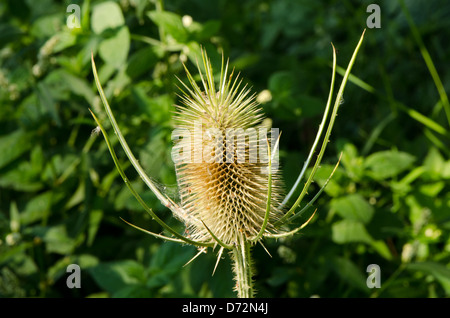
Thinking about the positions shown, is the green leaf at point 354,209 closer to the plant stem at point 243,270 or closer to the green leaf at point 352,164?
the green leaf at point 352,164

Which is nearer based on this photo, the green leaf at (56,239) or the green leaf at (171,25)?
the green leaf at (171,25)

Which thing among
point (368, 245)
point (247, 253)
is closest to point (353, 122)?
point (368, 245)

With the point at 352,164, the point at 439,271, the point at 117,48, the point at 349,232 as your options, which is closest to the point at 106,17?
the point at 117,48

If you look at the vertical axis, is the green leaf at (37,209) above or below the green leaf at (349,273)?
above

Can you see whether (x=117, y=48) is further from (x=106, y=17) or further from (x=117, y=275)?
(x=117, y=275)

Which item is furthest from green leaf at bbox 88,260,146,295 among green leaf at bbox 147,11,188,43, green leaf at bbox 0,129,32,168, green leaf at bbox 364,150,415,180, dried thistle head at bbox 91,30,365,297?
green leaf at bbox 364,150,415,180

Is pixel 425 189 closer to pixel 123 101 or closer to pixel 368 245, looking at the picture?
pixel 368 245

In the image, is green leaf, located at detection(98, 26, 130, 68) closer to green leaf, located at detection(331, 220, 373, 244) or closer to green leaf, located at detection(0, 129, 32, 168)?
green leaf, located at detection(0, 129, 32, 168)

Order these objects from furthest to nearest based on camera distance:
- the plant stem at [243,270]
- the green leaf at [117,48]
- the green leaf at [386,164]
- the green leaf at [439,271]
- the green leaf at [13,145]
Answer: the green leaf at [13,145]
the green leaf at [386,164]
the green leaf at [117,48]
the green leaf at [439,271]
the plant stem at [243,270]

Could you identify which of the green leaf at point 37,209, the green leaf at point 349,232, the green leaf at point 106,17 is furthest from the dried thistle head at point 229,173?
the green leaf at point 37,209
